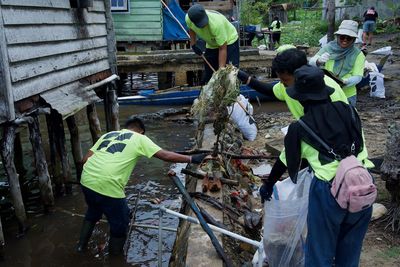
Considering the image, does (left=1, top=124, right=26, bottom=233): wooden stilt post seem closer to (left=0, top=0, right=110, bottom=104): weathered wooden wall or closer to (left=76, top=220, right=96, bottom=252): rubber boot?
(left=0, top=0, right=110, bottom=104): weathered wooden wall

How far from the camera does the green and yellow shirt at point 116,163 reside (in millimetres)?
4637

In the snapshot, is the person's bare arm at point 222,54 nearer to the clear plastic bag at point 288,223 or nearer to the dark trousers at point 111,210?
the dark trousers at point 111,210

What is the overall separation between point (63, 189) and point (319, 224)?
5616 millimetres

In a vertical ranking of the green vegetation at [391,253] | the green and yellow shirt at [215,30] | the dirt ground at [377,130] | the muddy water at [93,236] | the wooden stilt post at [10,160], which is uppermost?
the green and yellow shirt at [215,30]

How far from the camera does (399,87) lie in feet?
42.2

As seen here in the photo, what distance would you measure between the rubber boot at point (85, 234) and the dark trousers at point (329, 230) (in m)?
3.02

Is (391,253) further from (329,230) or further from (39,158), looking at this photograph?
(39,158)

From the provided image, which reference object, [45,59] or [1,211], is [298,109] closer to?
[45,59]

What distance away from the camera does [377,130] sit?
8625 millimetres

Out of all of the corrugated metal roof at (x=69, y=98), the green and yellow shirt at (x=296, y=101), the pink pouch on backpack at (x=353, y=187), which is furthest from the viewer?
the corrugated metal roof at (x=69, y=98)

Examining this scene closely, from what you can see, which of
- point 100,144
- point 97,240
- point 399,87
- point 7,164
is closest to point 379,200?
point 100,144

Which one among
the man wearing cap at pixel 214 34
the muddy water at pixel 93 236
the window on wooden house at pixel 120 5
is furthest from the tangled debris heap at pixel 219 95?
the window on wooden house at pixel 120 5

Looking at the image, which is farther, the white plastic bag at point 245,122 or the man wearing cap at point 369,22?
the man wearing cap at point 369,22

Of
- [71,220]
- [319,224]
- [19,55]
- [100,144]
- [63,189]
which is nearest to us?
[319,224]
